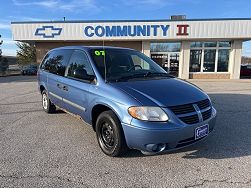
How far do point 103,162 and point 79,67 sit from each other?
1993mm

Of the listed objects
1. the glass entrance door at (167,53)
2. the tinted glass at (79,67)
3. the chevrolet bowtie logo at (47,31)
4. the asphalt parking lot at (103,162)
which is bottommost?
the asphalt parking lot at (103,162)

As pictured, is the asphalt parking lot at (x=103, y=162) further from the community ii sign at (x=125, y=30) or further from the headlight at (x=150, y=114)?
the community ii sign at (x=125, y=30)

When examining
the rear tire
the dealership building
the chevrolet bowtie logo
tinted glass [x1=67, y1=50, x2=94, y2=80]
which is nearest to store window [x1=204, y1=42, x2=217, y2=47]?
the dealership building

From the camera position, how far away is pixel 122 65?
4535 millimetres

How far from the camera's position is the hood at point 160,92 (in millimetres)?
3332

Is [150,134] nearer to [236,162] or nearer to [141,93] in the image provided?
[141,93]

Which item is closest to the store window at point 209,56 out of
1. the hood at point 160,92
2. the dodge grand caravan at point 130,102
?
the dodge grand caravan at point 130,102

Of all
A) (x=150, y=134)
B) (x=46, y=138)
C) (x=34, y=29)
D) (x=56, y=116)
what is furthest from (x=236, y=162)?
(x=34, y=29)

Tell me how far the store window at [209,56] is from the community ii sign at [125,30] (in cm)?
337

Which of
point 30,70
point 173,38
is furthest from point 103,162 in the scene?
point 30,70

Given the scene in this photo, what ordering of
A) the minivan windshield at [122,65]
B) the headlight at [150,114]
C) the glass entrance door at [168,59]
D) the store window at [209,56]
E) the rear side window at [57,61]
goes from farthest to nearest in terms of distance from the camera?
the glass entrance door at [168,59] → the store window at [209,56] → the rear side window at [57,61] → the minivan windshield at [122,65] → the headlight at [150,114]

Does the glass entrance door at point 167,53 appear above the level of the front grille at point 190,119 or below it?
above

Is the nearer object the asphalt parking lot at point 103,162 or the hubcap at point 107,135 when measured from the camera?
the asphalt parking lot at point 103,162

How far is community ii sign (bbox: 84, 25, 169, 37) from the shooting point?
18.5m
